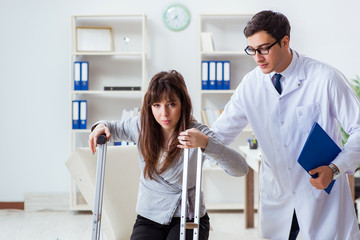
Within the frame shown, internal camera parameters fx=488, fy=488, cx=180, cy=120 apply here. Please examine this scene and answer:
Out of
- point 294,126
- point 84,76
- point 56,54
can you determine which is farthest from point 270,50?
point 56,54

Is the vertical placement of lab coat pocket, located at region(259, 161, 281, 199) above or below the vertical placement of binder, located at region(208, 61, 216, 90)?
below

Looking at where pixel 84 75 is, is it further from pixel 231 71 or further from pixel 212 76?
pixel 231 71

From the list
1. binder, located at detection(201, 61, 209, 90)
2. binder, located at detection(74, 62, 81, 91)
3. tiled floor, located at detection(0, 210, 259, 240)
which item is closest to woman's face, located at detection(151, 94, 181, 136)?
tiled floor, located at detection(0, 210, 259, 240)

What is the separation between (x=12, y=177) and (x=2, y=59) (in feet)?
3.73

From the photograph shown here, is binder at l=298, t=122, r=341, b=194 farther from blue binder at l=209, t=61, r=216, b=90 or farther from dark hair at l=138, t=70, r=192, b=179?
blue binder at l=209, t=61, r=216, b=90

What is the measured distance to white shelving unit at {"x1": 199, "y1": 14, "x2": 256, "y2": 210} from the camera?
4.65 meters

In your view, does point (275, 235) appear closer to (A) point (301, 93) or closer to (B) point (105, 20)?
(A) point (301, 93)

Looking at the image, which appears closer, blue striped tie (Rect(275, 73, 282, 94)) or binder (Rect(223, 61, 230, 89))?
blue striped tie (Rect(275, 73, 282, 94))

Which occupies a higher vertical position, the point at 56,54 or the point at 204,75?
the point at 56,54

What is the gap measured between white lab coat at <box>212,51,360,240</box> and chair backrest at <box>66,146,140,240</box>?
63 cm

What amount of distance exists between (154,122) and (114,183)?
0.49 metres

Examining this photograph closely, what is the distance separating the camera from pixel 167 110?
1784mm

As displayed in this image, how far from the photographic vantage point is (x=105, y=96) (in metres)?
4.70

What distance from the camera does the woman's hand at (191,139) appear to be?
1.46 metres
